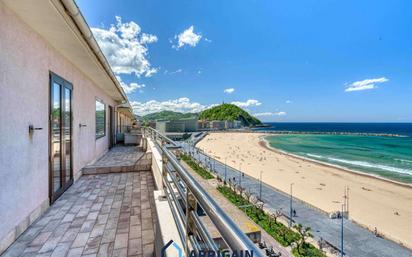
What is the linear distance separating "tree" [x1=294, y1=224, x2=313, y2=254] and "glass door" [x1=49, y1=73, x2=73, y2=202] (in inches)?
326

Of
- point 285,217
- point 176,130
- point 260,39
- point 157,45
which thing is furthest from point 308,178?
point 176,130

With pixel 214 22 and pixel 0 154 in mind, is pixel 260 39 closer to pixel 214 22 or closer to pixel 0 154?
pixel 214 22

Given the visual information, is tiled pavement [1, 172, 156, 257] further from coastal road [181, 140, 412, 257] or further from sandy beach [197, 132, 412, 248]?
sandy beach [197, 132, 412, 248]

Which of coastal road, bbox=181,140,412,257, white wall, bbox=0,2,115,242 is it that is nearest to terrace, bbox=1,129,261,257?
white wall, bbox=0,2,115,242

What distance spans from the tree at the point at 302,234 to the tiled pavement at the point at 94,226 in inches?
282

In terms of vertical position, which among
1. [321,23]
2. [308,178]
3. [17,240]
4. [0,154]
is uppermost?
[321,23]

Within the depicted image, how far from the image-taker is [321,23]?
71.4ft

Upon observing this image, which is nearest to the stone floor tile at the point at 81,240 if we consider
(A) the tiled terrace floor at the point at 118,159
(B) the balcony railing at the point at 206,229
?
(B) the balcony railing at the point at 206,229

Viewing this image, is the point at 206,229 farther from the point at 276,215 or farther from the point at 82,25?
the point at 276,215

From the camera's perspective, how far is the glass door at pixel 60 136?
11.8ft

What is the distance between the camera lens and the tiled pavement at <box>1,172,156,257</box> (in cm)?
231

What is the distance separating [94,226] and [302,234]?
8.87 m

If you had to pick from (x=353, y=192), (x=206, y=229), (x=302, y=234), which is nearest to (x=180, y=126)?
(x=353, y=192)

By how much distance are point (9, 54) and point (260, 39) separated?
2374cm
